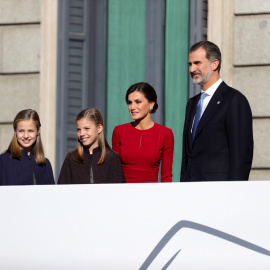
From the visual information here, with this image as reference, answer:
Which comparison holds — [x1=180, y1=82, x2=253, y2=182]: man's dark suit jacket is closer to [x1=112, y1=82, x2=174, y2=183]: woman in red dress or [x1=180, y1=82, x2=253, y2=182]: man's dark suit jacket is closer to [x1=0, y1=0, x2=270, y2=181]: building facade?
[x1=112, y1=82, x2=174, y2=183]: woman in red dress

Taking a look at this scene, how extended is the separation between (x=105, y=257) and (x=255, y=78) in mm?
5196

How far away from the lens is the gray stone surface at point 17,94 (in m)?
10.3

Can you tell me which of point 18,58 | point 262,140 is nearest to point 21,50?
point 18,58

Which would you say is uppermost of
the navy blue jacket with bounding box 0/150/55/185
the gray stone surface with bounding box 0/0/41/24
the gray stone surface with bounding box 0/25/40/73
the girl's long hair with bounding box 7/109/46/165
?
the gray stone surface with bounding box 0/0/41/24

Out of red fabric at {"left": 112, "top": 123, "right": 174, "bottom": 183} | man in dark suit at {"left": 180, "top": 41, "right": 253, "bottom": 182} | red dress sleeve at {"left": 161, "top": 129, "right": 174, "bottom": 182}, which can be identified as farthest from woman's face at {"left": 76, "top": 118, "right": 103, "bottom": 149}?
man in dark suit at {"left": 180, "top": 41, "right": 253, "bottom": 182}

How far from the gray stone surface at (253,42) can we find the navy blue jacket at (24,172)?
379 centimetres

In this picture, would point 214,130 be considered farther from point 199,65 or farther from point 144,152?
point 144,152

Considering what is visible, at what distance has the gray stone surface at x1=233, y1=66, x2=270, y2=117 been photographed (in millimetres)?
9820

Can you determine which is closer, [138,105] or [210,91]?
[210,91]

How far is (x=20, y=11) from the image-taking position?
10.4 meters

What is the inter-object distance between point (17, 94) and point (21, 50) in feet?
1.66

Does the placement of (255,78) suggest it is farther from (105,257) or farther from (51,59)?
(105,257)

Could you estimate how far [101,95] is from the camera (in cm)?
1043

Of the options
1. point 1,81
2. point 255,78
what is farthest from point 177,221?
point 1,81
